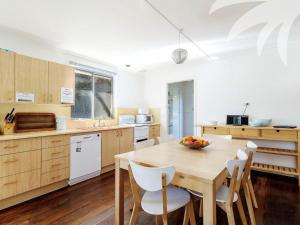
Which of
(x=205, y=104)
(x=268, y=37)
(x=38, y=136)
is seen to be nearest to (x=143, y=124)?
(x=205, y=104)

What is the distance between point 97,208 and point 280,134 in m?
3.15

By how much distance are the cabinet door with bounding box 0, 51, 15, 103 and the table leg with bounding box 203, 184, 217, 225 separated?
9.16 feet

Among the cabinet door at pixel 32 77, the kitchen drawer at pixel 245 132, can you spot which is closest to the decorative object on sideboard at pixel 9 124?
the cabinet door at pixel 32 77

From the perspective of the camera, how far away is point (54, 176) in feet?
8.52

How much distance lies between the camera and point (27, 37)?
113 inches

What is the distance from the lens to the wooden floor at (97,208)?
191 centimetres

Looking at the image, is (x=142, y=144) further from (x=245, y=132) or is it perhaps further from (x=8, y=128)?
(x=245, y=132)

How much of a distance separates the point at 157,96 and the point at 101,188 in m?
3.10

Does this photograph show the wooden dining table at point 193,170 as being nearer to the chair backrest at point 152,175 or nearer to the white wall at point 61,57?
the chair backrest at point 152,175

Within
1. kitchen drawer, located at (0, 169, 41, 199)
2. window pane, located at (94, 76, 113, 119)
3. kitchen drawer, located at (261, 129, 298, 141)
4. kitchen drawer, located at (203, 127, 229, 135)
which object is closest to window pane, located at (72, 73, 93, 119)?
window pane, located at (94, 76, 113, 119)

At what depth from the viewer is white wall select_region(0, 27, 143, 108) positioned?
2723 millimetres

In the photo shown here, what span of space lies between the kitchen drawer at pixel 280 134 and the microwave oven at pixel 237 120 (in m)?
0.43

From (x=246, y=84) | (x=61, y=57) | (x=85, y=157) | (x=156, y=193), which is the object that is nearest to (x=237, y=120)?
(x=246, y=84)

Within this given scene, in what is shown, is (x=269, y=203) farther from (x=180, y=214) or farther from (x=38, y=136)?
(x=38, y=136)
